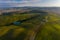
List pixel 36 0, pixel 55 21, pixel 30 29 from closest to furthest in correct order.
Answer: pixel 30 29, pixel 55 21, pixel 36 0

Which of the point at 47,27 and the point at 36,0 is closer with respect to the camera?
the point at 47,27

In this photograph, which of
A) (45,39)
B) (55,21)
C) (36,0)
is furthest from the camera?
(36,0)

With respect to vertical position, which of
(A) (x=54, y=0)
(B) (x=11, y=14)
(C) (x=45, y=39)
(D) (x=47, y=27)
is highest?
(A) (x=54, y=0)

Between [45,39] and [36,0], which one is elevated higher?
[36,0]

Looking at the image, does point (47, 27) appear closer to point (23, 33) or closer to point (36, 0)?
point (23, 33)

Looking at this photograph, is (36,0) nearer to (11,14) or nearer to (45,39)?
(11,14)

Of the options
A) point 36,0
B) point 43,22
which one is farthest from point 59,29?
point 36,0
